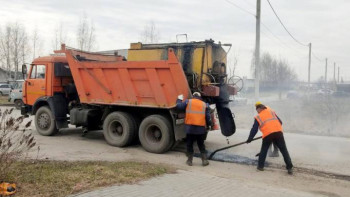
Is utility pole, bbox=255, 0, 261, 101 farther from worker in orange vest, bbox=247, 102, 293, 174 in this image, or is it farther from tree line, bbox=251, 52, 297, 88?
tree line, bbox=251, 52, 297, 88

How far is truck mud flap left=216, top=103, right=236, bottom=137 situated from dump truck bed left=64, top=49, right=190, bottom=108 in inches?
58.3

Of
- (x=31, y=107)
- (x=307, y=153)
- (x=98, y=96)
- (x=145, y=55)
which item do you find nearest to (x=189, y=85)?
(x=145, y=55)

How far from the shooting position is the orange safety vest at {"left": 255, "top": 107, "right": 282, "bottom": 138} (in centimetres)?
696

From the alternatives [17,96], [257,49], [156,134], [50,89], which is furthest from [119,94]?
[17,96]

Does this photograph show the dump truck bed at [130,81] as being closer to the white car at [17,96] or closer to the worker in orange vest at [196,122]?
the worker in orange vest at [196,122]

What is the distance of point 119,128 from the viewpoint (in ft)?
31.0

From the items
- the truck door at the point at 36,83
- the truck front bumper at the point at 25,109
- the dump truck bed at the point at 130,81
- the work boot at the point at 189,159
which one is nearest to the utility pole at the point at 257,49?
the dump truck bed at the point at 130,81

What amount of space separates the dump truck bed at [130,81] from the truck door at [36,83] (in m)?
1.48

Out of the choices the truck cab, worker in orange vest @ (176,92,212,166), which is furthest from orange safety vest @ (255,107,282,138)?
the truck cab

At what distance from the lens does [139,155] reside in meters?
8.31

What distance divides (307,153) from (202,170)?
10.2ft

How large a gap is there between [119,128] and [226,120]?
2.88 metres

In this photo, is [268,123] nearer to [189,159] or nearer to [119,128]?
[189,159]

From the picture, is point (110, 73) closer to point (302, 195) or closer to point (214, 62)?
point (214, 62)
